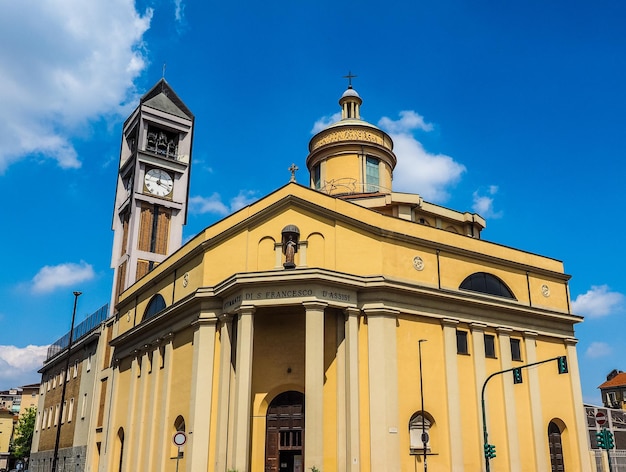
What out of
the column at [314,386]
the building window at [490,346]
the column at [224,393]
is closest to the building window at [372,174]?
the building window at [490,346]

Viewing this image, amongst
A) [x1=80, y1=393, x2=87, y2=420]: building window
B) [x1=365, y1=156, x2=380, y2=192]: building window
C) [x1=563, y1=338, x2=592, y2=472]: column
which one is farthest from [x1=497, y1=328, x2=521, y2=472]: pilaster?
[x1=80, y1=393, x2=87, y2=420]: building window

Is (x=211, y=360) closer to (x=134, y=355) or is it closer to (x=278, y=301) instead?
(x=278, y=301)

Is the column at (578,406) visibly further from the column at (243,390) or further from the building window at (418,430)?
the column at (243,390)

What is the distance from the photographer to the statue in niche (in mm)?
27837

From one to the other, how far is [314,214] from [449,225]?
12191mm

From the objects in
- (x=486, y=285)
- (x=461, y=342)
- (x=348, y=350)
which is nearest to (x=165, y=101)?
(x=486, y=285)

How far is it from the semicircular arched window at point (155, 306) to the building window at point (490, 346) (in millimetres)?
17306

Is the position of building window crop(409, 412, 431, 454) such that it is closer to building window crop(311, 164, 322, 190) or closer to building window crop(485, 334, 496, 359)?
building window crop(485, 334, 496, 359)

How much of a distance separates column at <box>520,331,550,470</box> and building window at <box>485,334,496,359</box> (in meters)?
2.13

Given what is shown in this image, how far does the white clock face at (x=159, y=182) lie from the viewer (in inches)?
1853

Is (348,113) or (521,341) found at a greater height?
(348,113)

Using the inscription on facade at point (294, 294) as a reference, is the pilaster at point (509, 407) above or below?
below

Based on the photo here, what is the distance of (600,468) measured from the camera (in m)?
33.9

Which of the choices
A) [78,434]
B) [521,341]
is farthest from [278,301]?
[78,434]
